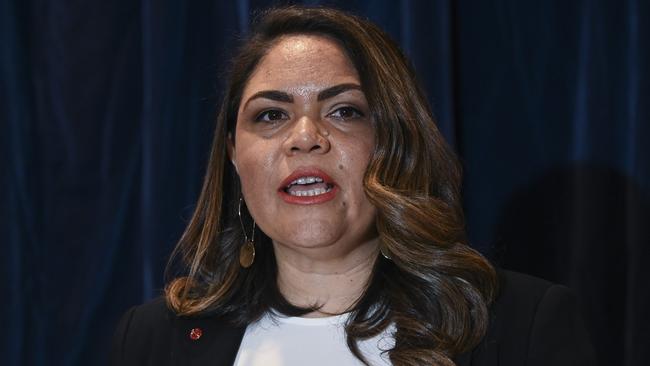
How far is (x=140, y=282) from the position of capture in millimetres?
1972

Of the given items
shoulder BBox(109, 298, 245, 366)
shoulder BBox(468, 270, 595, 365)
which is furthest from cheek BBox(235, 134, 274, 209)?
shoulder BBox(468, 270, 595, 365)

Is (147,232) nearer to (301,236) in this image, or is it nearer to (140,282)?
(140,282)

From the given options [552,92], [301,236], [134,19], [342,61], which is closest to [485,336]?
[301,236]

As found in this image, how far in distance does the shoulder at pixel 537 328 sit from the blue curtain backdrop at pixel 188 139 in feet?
1.36

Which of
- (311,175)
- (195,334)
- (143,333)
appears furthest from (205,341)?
(311,175)

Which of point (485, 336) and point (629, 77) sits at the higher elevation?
point (629, 77)

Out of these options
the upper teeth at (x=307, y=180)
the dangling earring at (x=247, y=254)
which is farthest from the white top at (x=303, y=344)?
the upper teeth at (x=307, y=180)

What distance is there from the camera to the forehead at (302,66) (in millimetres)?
1432

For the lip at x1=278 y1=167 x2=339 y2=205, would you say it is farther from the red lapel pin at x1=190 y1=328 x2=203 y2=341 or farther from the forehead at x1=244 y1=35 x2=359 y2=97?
the red lapel pin at x1=190 y1=328 x2=203 y2=341

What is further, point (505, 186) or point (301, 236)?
point (505, 186)

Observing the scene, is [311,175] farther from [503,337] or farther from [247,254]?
[503,337]

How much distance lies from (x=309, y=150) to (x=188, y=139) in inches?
24.6

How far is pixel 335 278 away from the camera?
1.48 meters

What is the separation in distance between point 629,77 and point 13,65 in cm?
122
